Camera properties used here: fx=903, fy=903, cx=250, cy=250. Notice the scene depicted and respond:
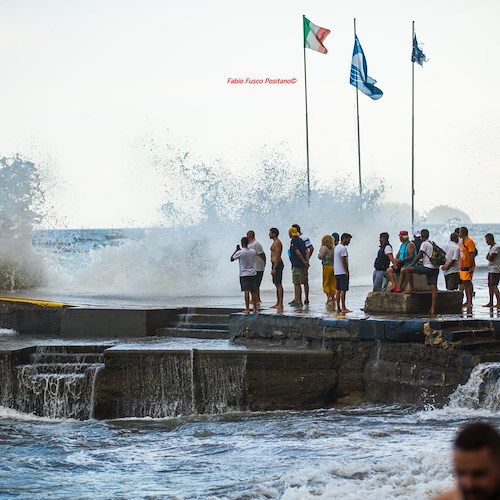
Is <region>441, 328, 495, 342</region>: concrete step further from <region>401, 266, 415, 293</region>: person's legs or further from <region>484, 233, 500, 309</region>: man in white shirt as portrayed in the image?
<region>484, 233, 500, 309</region>: man in white shirt

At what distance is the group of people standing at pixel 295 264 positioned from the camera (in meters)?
13.1

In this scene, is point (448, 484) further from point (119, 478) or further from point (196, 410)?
point (196, 410)

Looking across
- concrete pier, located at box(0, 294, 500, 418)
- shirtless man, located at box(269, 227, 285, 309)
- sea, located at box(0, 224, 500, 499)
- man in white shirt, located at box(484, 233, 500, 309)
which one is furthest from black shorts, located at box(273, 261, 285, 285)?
sea, located at box(0, 224, 500, 499)

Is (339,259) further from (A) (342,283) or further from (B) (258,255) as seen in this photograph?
(B) (258,255)

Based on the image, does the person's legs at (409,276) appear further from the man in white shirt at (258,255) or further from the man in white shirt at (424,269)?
the man in white shirt at (258,255)

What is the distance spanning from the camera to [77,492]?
738cm

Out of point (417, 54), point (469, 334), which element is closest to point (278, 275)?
point (469, 334)

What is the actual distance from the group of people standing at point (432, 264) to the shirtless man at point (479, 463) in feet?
31.9

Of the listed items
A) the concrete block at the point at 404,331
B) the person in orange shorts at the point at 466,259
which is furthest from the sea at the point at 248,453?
the person in orange shorts at the point at 466,259

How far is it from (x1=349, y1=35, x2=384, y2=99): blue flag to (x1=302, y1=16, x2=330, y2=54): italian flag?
0.94 metres

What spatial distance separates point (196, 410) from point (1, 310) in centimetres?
638

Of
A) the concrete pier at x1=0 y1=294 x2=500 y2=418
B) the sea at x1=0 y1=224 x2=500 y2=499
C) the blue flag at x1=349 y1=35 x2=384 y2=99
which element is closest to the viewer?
the sea at x1=0 y1=224 x2=500 y2=499

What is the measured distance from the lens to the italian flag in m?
27.6

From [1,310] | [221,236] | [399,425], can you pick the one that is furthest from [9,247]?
[399,425]
